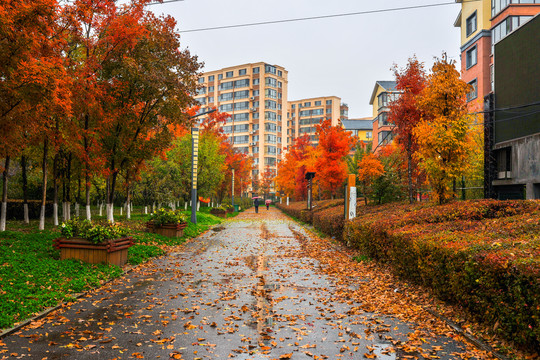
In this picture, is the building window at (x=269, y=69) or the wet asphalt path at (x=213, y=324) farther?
the building window at (x=269, y=69)

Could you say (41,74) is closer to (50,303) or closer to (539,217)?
(50,303)

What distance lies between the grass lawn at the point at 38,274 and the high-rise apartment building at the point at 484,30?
30447 mm

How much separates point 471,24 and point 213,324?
42.7 meters

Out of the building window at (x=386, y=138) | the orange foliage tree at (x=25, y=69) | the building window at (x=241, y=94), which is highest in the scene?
the building window at (x=241, y=94)

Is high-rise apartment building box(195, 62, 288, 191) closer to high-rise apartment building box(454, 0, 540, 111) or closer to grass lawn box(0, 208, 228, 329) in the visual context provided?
high-rise apartment building box(454, 0, 540, 111)

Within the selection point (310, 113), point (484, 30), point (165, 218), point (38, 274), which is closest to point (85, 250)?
point (38, 274)

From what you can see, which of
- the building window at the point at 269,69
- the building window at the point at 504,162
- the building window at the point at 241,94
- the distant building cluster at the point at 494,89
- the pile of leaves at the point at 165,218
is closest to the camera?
the pile of leaves at the point at 165,218

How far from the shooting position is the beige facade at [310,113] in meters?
125

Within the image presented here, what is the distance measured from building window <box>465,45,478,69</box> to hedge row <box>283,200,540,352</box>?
3243 cm

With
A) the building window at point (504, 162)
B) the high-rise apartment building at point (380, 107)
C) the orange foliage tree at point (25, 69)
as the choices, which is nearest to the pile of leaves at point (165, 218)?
the orange foliage tree at point (25, 69)

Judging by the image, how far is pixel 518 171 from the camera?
18.6 m

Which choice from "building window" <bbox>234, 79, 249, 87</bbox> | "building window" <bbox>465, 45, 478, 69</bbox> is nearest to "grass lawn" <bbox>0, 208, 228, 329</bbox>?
"building window" <bbox>465, 45, 478, 69</bbox>

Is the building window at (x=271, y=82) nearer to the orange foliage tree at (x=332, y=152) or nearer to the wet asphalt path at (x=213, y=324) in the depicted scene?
the orange foliage tree at (x=332, y=152)

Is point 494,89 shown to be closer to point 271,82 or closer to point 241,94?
point 271,82
